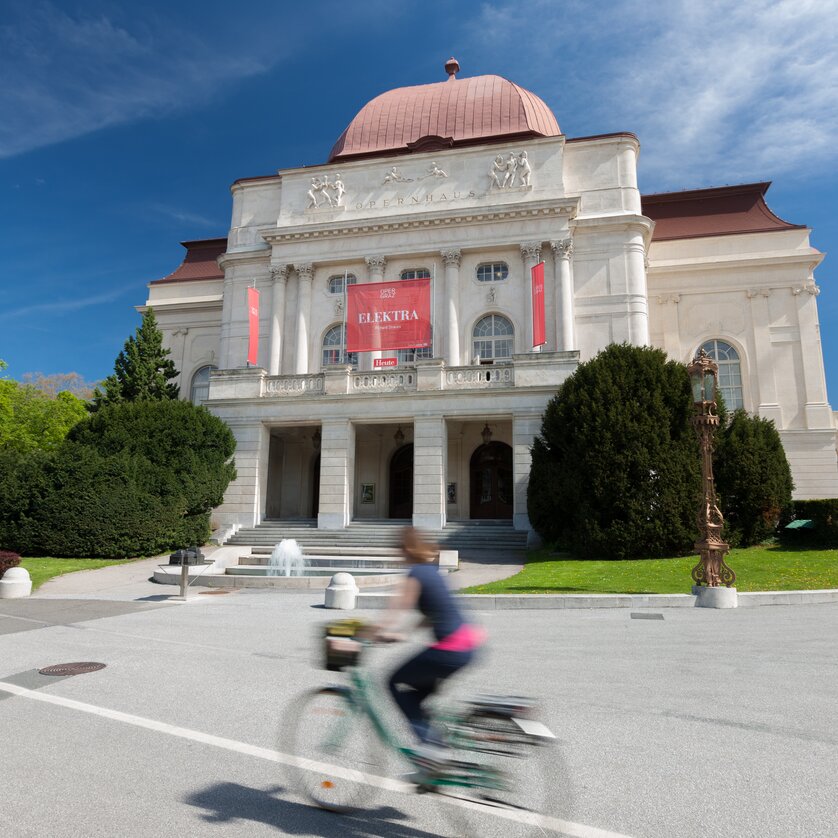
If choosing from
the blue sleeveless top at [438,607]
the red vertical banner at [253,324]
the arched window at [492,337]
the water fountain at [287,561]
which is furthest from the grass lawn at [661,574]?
the red vertical banner at [253,324]

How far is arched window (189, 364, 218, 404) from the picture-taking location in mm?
44500

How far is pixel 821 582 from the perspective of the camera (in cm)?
1596

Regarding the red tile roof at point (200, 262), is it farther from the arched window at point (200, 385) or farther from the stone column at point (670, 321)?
the stone column at point (670, 321)

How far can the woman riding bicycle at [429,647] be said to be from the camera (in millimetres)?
4160

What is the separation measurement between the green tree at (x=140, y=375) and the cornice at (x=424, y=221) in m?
9.01

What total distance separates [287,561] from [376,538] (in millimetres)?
4334

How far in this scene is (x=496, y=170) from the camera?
118 feet

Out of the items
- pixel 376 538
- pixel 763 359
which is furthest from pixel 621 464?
pixel 763 359

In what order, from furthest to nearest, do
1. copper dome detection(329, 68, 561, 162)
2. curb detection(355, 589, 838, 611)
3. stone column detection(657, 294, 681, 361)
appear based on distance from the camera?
copper dome detection(329, 68, 561, 162) < stone column detection(657, 294, 681, 361) < curb detection(355, 589, 838, 611)

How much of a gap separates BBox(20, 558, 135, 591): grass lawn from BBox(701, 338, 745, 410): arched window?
3214 centimetres


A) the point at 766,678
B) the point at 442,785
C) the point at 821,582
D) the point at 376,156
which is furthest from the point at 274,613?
the point at 376,156

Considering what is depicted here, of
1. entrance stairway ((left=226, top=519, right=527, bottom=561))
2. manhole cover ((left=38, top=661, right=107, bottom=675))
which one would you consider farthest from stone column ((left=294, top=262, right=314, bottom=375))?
manhole cover ((left=38, top=661, right=107, bottom=675))

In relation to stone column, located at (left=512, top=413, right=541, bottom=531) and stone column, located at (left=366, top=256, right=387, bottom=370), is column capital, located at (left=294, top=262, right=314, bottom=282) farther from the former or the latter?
stone column, located at (left=512, top=413, right=541, bottom=531)

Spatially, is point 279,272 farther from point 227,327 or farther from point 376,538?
point 376,538
